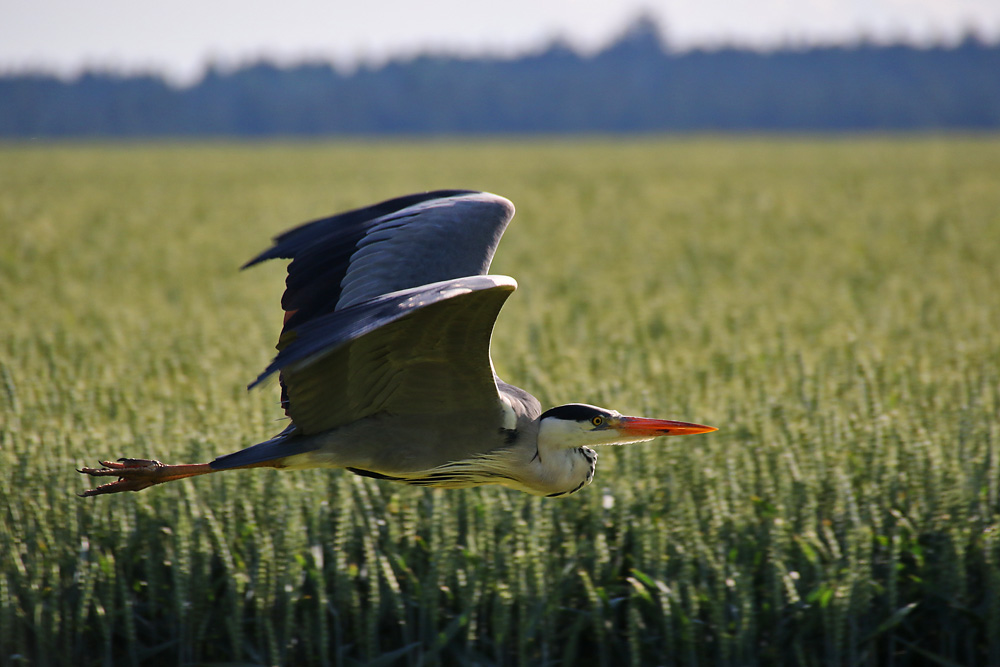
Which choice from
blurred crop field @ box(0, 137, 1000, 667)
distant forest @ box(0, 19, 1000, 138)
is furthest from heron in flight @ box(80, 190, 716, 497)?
distant forest @ box(0, 19, 1000, 138)

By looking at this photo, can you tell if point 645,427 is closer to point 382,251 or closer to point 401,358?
point 401,358

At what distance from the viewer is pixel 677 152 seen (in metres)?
38.9

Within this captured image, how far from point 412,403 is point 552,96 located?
356 feet

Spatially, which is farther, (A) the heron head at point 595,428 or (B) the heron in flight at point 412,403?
(A) the heron head at point 595,428

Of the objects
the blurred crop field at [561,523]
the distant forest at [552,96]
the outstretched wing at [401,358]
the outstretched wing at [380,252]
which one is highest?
the distant forest at [552,96]

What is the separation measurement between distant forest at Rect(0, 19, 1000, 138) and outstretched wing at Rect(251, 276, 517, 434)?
282ft

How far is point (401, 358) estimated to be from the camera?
3.15 m

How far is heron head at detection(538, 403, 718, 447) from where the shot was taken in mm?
3404

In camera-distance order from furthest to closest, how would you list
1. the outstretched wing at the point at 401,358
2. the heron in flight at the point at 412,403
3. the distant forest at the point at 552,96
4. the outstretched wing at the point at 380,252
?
the distant forest at the point at 552,96 → the outstretched wing at the point at 380,252 → the heron in flight at the point at 412,403 → the outstretched wing at the point at 401,358

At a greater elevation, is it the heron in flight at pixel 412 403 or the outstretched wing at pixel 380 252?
the outstretched wing at pixel 380 252

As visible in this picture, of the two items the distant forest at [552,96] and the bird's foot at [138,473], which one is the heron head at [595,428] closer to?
the bird's foot at [138,473]

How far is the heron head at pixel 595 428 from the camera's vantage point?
11.2 feet

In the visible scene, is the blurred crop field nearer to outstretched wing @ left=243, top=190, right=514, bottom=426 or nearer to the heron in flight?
the heron in flight

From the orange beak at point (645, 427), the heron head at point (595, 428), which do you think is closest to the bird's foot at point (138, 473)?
the heron head at point (595, 428)
